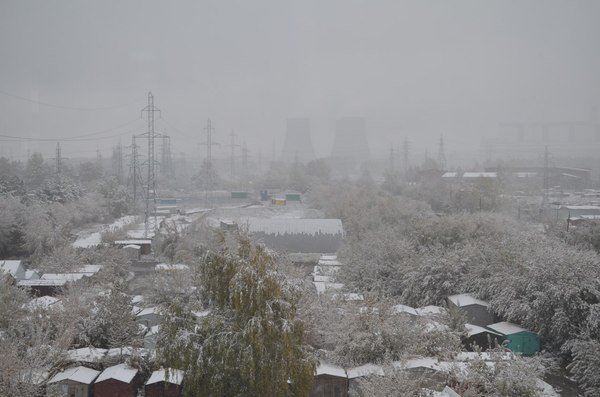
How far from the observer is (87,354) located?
41.1ft

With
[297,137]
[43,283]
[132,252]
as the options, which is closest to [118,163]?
[132,252]

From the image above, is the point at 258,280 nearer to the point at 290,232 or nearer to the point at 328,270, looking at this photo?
the point at 328,270

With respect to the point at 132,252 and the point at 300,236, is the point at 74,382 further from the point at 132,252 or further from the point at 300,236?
the point at 300,236

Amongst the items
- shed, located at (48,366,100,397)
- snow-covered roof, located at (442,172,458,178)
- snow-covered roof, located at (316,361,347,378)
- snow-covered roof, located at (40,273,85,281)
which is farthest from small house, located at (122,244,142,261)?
snow-covered roof, located at (442,172,458,178)

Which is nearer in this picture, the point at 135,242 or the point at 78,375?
the point at 78,375

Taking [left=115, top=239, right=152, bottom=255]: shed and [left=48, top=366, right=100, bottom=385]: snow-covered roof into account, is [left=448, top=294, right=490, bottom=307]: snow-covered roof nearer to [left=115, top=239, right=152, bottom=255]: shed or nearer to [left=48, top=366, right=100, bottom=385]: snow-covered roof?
[left=48, top=366, right=100, bottom=385]: snow-covered roof

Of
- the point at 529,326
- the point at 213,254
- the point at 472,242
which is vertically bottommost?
the point at 529,326

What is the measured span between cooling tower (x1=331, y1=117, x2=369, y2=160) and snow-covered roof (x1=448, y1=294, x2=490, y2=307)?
270 ft

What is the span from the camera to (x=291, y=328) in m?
8.70

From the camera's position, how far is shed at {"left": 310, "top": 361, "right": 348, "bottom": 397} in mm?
11391

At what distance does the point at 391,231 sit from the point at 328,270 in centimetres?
504

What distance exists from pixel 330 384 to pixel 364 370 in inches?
32.5

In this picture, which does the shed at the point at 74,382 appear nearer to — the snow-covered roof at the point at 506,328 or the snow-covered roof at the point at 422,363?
the snow-covered roof at the point at 422,363

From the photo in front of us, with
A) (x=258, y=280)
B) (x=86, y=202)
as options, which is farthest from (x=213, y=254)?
(x=86, y=202)
